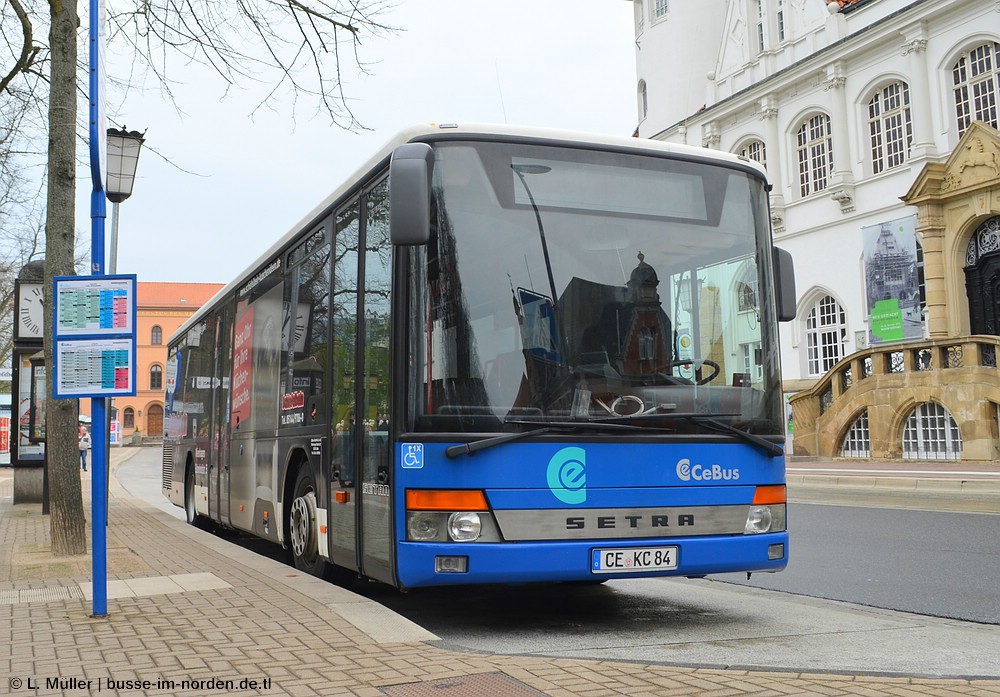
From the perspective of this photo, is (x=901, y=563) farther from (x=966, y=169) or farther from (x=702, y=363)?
(x=966, y=169)

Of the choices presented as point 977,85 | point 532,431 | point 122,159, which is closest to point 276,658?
point 532,431

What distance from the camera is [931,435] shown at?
2667 centimetres

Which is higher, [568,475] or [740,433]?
[740,433]

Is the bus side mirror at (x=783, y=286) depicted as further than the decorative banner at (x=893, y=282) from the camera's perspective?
No

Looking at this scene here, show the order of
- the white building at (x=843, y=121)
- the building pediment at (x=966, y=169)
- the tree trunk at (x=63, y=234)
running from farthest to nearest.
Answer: the white building at (x=843, y=121) → the building pediment at (x=966, y=169) → the tree trunk at (x=63, y=234)

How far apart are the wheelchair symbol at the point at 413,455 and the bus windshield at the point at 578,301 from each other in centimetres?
11

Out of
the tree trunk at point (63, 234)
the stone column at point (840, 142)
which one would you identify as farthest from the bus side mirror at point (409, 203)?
the stone column at point (840, 142)

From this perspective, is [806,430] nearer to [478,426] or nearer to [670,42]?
[670,42]

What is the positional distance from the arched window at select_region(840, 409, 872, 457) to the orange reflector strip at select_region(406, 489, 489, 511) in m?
24.6

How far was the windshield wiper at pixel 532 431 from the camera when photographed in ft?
20.8

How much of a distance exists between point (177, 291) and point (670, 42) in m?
76.2

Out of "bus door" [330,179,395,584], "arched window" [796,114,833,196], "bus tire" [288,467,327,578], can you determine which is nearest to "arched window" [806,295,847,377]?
"arched window" [796,114,833,196]

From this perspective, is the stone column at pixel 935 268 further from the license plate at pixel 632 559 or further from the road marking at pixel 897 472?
the license plate at pixel 632 559

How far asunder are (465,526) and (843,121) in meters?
33.0
